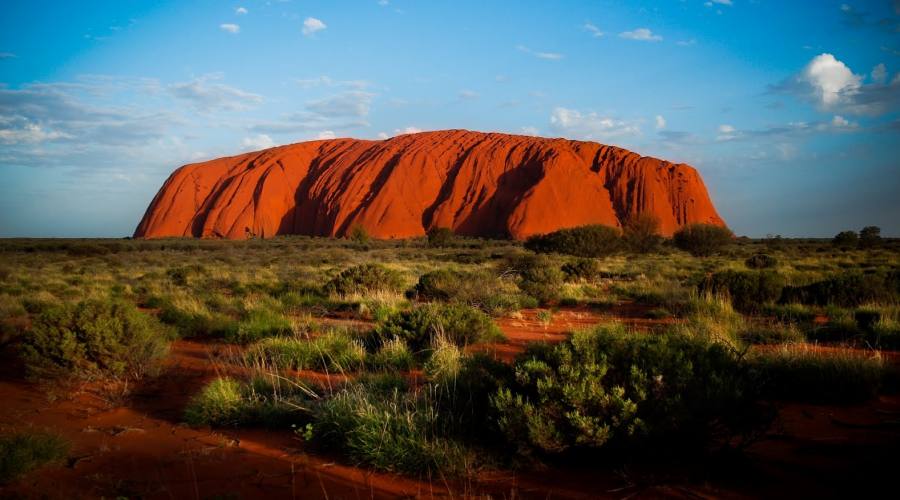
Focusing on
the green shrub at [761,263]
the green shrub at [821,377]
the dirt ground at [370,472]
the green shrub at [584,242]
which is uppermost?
the green shrub at [584,242]

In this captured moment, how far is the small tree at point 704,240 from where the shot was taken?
1231 inches

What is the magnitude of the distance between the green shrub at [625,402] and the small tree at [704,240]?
31131 millimetres

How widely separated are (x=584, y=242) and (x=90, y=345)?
2387cm

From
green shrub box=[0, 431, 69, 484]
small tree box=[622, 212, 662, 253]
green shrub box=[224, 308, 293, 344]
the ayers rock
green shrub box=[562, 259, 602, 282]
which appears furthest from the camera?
the ayers rock

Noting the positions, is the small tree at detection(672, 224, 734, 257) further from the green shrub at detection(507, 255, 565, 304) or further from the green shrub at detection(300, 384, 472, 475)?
the green shrub at detection(300, 384, 472, 475)

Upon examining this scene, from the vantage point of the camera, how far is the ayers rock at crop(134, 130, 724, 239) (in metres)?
66.0

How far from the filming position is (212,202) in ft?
258

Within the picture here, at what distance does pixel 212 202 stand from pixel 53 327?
8019 cm

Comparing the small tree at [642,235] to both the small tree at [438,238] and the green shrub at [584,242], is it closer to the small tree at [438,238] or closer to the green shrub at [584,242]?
the green shrub at [584,242]

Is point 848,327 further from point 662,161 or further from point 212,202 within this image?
point 212,202

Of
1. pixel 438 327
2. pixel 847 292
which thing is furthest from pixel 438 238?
pixel 438 327

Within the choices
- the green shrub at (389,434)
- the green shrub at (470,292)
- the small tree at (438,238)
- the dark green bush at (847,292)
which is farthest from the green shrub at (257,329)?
the small tree at (438,238)

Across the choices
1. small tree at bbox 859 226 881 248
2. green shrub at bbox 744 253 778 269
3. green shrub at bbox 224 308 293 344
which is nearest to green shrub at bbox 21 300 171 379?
green shrub at bbox 224 308 293 344

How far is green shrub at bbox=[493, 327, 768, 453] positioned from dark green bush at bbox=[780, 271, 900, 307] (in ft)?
26.4
